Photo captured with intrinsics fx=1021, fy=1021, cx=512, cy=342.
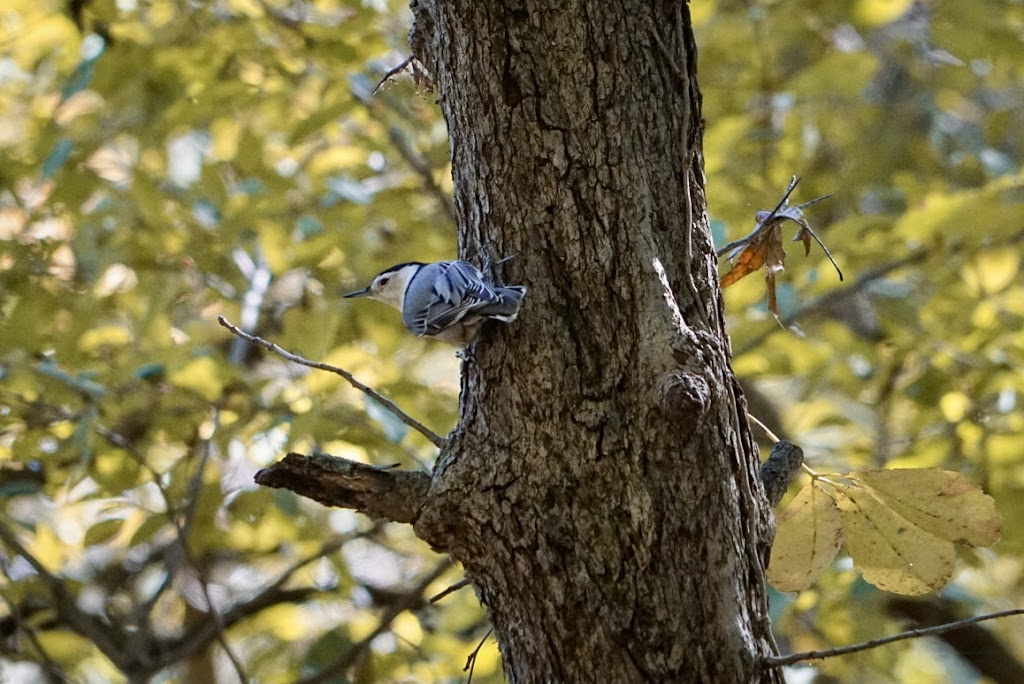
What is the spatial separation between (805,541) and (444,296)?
677 millimetres

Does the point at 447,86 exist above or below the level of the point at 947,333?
below

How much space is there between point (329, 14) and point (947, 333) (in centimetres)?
222

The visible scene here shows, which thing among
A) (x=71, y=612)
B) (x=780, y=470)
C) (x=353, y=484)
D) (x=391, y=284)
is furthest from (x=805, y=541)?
(x=71, y=612)

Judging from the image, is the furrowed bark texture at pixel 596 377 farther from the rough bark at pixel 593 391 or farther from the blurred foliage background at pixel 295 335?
the blurred foliage background at pixel 295 335

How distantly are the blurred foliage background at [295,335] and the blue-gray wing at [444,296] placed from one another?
44 cm

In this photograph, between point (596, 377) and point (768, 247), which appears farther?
point (768, 247)

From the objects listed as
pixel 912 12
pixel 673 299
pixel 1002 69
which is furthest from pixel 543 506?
pixel 912 12

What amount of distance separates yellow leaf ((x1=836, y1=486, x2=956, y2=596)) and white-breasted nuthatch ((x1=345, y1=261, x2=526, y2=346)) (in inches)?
21.6

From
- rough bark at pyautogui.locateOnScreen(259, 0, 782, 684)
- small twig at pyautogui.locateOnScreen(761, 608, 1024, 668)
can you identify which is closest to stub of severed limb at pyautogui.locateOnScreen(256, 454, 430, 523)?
rough bark at pyautogui.locateOnScreen(259, 0, 782, 684)

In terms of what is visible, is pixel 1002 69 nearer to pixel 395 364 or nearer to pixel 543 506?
pixel 395 364

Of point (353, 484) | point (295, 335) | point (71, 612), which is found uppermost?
point (295, 335)

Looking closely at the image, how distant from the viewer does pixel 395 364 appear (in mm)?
3260

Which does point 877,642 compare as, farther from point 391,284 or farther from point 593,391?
point 391,284

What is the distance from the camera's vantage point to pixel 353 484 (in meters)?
1.27
